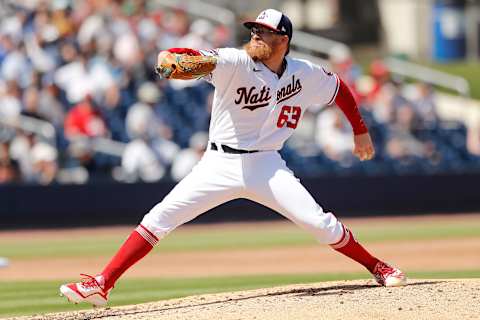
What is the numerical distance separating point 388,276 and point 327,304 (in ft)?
2.54

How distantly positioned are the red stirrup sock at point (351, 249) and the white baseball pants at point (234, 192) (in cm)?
19

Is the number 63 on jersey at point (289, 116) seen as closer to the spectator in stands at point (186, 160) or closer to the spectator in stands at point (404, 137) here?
the spectator in stands at point (186, 160)

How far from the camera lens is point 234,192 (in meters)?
6.91

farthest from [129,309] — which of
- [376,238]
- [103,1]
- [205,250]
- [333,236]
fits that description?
[103,1]

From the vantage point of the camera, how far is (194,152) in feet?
48.9

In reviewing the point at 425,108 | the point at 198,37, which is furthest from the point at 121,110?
the point at 425,108

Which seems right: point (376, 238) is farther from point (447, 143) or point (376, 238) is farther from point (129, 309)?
point (129, 309)

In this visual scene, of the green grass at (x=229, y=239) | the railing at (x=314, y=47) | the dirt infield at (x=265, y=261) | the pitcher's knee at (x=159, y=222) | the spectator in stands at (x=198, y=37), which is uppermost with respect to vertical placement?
the spectator in stands at (x=198, y=37)

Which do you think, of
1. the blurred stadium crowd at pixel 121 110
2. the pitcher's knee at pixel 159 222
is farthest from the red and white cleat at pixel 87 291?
the blurred stadium crowd at pixel 121 110

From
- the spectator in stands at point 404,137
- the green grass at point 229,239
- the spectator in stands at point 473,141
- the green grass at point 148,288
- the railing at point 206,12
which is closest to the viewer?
the green grass at point 148,288

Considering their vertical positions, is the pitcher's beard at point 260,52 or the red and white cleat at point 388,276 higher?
the pitcher's beard at point 260,52

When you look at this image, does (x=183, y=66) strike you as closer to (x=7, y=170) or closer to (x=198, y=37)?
(x=7, y=170)

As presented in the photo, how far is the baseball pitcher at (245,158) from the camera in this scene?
6.80 m

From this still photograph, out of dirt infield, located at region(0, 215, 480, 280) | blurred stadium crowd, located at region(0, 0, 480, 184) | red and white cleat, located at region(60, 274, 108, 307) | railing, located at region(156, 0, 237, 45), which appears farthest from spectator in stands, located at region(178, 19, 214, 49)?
red and white cleat, located at region(60, 274, 108, 307)
